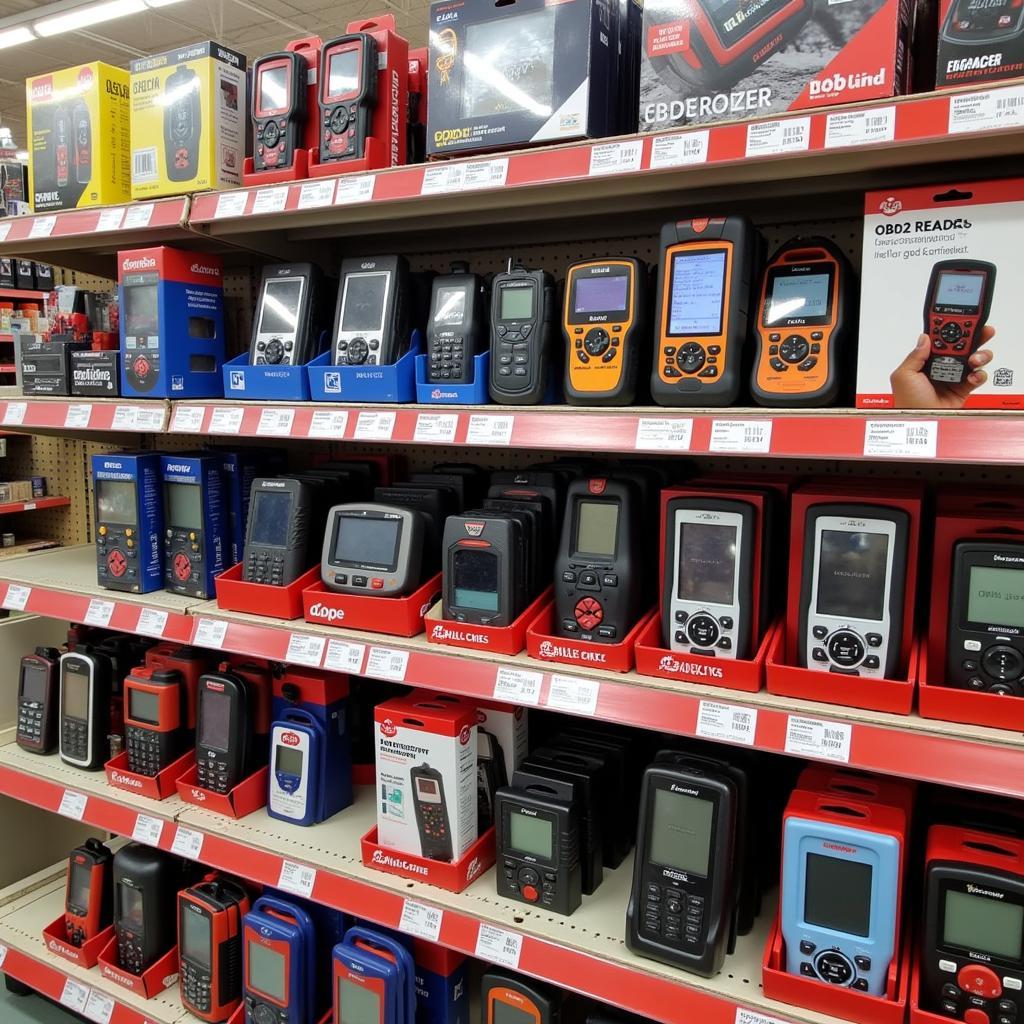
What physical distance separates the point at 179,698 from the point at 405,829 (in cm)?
77

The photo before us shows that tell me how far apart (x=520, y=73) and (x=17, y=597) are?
1.88 m

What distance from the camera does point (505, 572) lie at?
1.57 metres

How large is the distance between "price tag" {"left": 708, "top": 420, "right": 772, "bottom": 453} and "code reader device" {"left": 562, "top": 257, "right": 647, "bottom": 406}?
8.1 inches

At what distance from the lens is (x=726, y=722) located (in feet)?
4.38

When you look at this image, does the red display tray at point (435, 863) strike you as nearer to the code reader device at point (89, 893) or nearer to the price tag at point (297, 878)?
the price tag at point (297, 878)

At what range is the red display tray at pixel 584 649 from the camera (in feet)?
4.82

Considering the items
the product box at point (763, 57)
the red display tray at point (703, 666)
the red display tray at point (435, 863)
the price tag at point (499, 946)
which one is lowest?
the price tag at point (499, 946)

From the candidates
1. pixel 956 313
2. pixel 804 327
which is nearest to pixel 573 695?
pixel 804 327

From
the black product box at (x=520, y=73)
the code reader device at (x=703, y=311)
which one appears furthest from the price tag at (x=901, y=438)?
the black product box at (x=520, y=73)

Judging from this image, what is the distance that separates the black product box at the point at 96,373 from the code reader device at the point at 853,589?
67.8 inches

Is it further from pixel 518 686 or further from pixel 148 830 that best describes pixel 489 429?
pixel 148 830

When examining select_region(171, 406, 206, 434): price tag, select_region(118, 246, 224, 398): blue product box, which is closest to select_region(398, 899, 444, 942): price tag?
select_region(171, 406, 206, 434): price tag

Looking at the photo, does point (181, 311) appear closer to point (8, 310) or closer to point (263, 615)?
point (263, 615)

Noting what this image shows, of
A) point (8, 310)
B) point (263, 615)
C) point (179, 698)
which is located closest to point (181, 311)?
point (263, 615)
